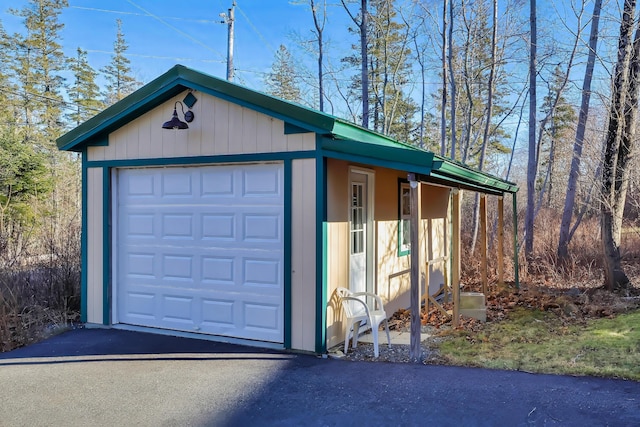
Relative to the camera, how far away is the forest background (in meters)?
8.77

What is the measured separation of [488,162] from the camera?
76.4 feet

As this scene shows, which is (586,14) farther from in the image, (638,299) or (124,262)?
(124,262)

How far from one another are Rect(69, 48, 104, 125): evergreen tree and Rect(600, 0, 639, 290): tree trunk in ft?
82.3

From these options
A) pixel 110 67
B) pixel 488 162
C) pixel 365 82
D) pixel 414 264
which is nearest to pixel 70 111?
pixel 110 67

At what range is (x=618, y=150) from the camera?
876cm

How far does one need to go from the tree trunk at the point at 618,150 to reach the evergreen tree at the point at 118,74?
26.7 meters

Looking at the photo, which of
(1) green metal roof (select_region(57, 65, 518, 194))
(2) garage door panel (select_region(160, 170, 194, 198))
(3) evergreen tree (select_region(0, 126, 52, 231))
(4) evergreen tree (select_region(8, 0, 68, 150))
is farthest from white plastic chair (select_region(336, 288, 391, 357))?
(4) evergreen tree (select_region(8, 0, 68, 150))

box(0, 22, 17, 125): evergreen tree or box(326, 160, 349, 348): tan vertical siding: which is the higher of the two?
box(0, 22, 17, 125): evergreen tree

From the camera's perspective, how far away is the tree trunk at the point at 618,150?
8.62 meters

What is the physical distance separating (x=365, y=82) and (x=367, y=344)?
8.79m

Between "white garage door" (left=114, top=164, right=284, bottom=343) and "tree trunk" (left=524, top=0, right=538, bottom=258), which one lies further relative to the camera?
"tree trunk" (left=524, top=0, right=538, bottom=258)

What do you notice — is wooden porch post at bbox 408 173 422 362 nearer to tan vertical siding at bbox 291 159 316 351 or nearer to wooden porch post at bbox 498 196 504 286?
tan vertical siding at bbox 291 159 316 351

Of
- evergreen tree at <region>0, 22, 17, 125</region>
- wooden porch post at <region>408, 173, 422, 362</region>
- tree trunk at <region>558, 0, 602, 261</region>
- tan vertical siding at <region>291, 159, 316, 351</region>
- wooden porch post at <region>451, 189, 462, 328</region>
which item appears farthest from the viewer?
evergreen tree at <region>0, 22, 17, 125</region>

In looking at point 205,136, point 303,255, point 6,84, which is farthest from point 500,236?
point 6,84
